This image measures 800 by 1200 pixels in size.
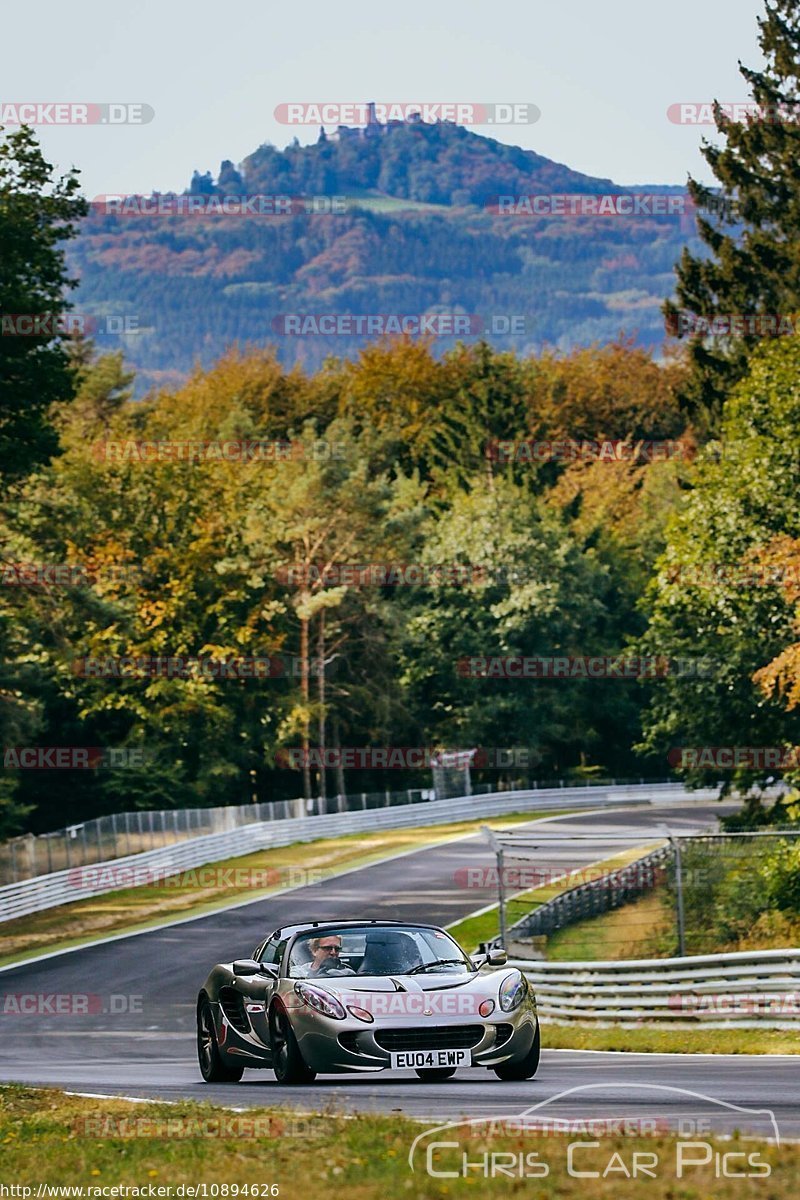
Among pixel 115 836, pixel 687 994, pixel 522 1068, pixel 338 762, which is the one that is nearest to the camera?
pixel 522 1068

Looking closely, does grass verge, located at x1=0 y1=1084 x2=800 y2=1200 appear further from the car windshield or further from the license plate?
the car windshield

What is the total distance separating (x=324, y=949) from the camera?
15188 mm

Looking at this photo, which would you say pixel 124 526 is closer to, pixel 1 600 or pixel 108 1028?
pixel 1 600

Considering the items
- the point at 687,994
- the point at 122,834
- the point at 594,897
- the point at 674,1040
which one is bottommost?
the point at 122,834

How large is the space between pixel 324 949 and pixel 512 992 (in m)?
1.63

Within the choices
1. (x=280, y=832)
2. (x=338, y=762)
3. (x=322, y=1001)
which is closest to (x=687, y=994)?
(x=322, y=1001)

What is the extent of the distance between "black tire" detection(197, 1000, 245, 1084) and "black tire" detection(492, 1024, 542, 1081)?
272 centimetres

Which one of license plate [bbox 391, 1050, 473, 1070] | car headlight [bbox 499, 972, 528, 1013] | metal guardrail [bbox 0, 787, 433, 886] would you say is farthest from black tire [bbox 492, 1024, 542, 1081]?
metal guardrail [bbox 0, 787, 433, 886]

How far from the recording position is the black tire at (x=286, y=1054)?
14.6 metres

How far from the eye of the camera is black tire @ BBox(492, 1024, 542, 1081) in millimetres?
14664

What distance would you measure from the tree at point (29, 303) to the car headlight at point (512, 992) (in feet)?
108

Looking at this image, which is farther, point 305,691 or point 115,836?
point 305,691

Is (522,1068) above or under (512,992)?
under

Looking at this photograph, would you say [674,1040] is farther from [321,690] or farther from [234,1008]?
[321,690]
